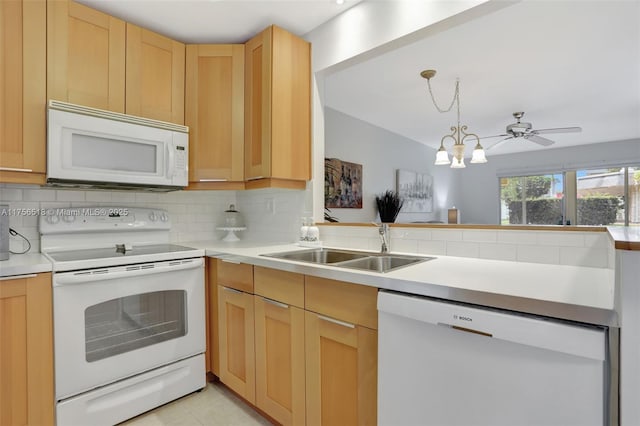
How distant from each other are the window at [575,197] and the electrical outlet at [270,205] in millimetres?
5055

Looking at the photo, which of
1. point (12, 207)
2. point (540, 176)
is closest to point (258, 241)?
point (12, 207)

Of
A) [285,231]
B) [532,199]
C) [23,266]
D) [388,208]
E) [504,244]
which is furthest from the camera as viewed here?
[532,199]

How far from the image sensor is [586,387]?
2.58ft

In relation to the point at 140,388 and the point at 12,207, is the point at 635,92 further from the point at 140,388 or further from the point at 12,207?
the point at 12,207

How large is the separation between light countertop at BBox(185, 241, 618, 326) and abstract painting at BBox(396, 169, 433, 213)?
3.40m

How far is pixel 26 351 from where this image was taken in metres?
1.39

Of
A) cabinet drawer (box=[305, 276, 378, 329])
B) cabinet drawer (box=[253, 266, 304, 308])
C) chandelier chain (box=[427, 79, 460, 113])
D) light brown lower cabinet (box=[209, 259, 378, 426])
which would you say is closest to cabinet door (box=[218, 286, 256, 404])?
light brown lower cabinet (box=[209, 259, 378, 426])

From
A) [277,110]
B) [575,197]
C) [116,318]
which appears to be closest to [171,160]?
[277,110]

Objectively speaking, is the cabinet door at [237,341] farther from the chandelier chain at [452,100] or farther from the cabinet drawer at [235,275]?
the chandelier chain at [452,100]

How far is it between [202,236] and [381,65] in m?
2.09

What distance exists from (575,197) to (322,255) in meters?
5.84

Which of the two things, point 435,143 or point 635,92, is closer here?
point 635,92

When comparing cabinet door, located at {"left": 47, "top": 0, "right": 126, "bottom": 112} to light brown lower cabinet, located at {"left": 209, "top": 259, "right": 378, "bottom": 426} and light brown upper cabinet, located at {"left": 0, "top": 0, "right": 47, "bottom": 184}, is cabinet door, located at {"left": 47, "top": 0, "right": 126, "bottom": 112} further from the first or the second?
light brown lower cabinet, located at {"left": 209, "top": 259, "right": 378, "bottom": 426}

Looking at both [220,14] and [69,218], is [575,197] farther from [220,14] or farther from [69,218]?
[69,218]
